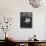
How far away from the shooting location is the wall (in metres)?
4.23

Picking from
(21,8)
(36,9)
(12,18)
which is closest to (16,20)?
(12,18)

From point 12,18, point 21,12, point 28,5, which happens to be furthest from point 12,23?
point 28,5

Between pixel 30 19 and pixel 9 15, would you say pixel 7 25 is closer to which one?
pixel 9 15

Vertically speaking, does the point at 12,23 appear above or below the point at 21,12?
below

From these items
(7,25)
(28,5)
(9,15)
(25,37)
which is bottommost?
(25,37)

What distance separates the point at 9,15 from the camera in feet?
13.9

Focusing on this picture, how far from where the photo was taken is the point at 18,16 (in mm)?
4258

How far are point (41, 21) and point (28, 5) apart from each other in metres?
0.70

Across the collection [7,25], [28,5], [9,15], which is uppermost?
[28,5]

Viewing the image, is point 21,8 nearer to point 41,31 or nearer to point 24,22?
point 24,22

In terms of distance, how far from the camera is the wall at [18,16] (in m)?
4.23

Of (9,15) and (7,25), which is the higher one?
(9,15)

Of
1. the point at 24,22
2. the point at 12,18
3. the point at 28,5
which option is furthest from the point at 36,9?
the point at 12,18

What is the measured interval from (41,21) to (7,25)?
1.16 m
